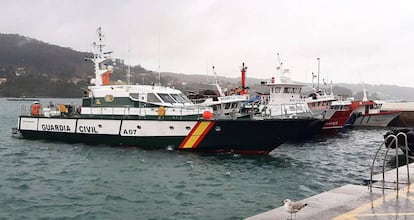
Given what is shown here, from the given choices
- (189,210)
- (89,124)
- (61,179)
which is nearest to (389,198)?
(189,210)

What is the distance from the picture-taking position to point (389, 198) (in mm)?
8992

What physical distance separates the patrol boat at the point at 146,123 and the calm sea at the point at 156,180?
0.68 meters

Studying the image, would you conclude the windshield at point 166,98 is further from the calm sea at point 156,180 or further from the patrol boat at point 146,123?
the calm sea at point 156,180

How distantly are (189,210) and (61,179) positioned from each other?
22.9ft

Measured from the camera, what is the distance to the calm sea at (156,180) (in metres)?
12.5

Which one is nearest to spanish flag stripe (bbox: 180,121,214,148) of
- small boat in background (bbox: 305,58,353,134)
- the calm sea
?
the calm sea

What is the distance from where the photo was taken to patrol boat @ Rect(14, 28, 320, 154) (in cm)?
2145

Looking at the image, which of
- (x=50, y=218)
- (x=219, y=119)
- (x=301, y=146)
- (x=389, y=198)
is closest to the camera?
(x=389, y=198)

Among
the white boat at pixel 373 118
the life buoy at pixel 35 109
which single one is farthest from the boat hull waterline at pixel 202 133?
the white boat at pixel 373 118

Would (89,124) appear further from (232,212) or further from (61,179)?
(232,212)

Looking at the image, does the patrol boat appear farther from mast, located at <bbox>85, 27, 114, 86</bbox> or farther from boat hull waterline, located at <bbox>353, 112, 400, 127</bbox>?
boat hull waterline, located at <bbox>353, 112, 400, 127</bbox>

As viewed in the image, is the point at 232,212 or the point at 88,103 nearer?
the point at 232,212

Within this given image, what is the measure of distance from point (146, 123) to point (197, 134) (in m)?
3.12

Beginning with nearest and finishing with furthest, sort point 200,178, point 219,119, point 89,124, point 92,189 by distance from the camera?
1. point 92,189
2. point 200,178
3. point 219,119
4. point 89,124
